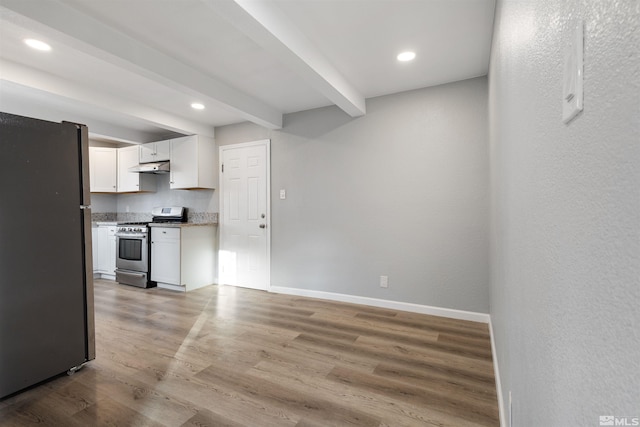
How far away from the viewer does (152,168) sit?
187 inches

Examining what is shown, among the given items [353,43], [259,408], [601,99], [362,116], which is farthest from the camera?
[362,116]

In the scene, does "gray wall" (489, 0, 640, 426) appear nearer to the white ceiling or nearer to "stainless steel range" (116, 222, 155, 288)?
the white ceiling

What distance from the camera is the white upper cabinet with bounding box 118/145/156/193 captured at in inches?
199

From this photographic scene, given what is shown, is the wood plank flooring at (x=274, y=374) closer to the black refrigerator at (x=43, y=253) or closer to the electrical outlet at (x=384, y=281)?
the black refrigerator at (x=43, y=253)

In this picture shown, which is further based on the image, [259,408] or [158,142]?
[158,142]

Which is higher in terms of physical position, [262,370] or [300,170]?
[300,170]

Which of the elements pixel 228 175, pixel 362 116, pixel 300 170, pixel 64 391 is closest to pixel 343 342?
pixel 64 391

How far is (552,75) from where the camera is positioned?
2.01 ft

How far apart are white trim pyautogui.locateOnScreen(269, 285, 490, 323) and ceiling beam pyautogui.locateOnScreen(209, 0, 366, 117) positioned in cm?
226

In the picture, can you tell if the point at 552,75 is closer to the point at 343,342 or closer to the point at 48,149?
the point at 343,342

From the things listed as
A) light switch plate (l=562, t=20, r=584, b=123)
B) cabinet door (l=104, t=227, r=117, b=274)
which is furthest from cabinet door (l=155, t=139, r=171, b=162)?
light switch plate (l=562, t=20, r=584, b=123)

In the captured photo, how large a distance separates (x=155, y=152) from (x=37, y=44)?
8.17ft

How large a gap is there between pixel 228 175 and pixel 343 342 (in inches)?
121

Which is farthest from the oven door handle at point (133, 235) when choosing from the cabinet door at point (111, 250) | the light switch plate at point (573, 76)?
the light switch plate at point (573, 76)
